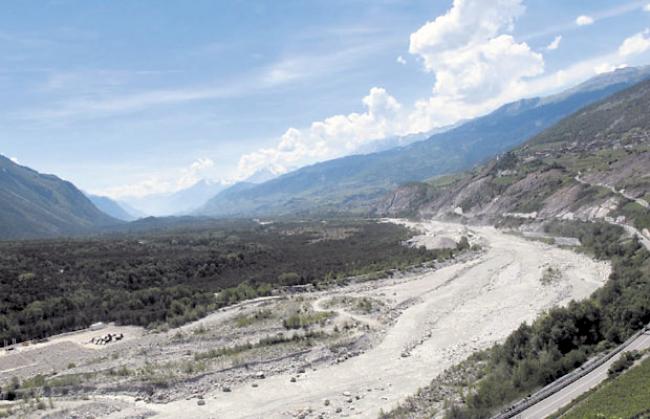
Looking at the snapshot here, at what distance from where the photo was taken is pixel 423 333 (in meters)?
47.4

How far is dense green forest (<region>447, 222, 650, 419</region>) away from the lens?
27888 millimetres

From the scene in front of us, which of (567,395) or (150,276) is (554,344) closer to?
(567,395)

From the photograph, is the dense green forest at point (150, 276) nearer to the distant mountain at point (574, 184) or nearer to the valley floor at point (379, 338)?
the valley floor at point (379, 338)

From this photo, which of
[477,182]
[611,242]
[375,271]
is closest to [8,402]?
[375,271]

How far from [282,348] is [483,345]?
17.9 m

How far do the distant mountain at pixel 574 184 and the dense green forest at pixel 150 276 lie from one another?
32953 mm

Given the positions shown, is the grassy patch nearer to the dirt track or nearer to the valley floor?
the valley floor

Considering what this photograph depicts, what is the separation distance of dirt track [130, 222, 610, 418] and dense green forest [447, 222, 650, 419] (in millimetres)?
5626

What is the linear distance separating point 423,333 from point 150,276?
4945 centimetres

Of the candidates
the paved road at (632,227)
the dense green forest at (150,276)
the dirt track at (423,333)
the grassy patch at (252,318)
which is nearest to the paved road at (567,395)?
the dirt track at (423,333)

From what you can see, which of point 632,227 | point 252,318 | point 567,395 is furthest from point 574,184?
point 567,395

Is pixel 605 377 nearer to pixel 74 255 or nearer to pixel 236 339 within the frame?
pixel 236 339

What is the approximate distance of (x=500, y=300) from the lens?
188 feet

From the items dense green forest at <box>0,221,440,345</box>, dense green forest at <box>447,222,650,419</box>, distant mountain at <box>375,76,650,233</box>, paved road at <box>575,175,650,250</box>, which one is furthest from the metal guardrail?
distant mountain at <box>375,76,650,233</box>
